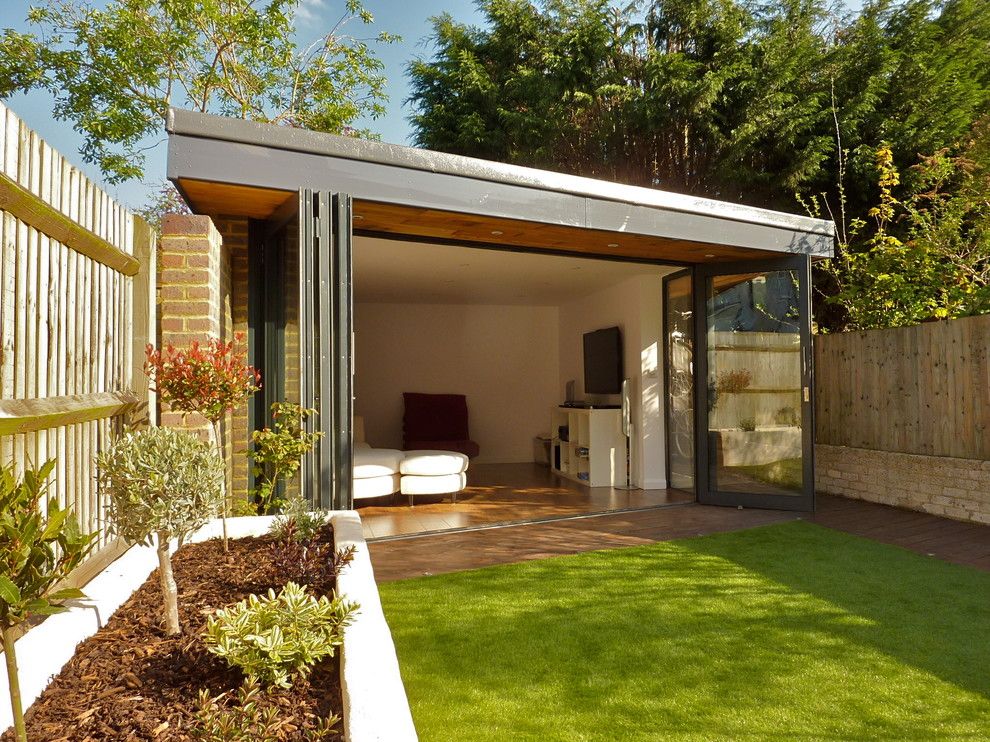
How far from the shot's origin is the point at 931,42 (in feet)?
30.7

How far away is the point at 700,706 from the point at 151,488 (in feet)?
6.84

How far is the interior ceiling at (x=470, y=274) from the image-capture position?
6.62 meters

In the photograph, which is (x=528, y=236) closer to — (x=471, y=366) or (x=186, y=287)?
(x=186, y=287)

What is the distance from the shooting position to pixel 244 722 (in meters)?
1.44

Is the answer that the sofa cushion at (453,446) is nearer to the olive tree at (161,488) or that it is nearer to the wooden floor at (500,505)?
the wooden floor at (500,505)

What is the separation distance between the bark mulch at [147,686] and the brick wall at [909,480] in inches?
231

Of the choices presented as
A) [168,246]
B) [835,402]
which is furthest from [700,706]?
[835,402]

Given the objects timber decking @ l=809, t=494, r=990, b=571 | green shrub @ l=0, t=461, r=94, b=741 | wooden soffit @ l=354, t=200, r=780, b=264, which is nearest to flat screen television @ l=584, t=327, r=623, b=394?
wooden soffit @ l=354, t=200, r=780, b=264

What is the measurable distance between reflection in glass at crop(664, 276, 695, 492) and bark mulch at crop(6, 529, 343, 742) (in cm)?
576

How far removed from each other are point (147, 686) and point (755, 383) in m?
5.79

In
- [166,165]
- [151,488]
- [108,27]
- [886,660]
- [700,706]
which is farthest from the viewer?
[108,27]

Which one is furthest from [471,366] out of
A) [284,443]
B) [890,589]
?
[890,589]

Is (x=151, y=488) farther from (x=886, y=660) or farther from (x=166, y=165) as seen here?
(x=886, y=660)

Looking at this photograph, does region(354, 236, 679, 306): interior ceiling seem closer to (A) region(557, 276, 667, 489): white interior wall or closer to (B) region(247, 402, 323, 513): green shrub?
(A) region(557, 276, 667, 489): white interior wall
